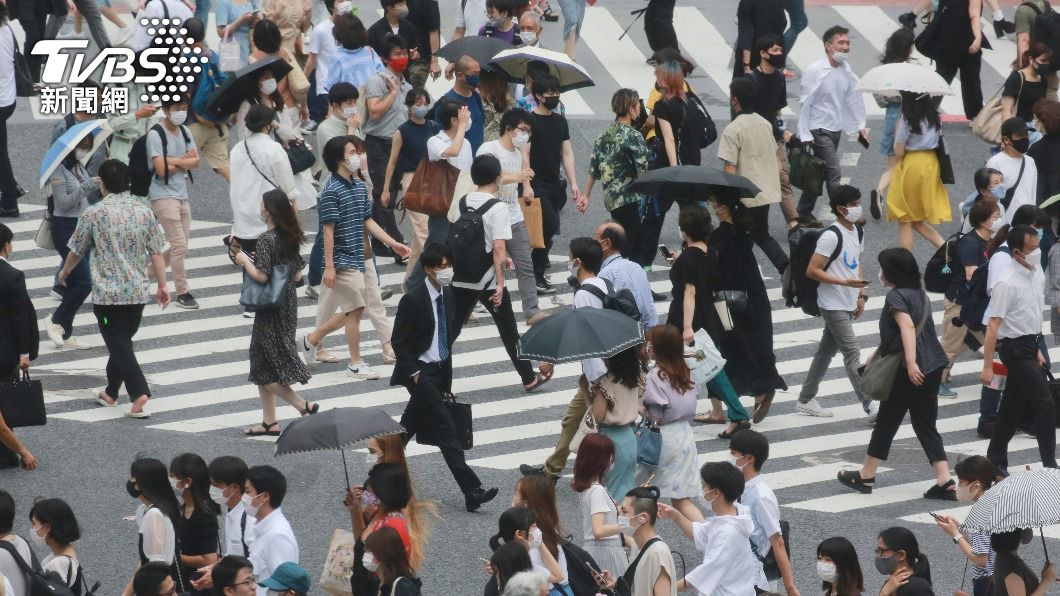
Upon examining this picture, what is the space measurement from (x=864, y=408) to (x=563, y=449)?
3082 mm

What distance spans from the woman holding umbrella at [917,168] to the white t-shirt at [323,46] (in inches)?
244

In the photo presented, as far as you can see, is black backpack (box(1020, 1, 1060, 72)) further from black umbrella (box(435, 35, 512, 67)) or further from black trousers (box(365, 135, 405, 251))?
black trousers (box(365, 135, 405, 251))

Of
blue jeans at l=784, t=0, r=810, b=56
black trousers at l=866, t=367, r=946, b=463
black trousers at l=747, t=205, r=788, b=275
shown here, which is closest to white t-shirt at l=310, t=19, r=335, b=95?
black trousers at l=747, t=205, r=788, b=275

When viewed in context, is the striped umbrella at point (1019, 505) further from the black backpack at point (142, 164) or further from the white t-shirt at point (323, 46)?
the white t-shirt at point (323, 46)

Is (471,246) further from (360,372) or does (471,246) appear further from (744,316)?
(744,316)

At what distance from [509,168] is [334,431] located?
18.2ft

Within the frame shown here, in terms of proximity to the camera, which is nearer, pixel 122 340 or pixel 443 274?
pixel 443 274

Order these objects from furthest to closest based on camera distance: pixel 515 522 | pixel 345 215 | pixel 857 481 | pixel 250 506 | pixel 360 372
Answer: pixel 360 372 → pixel 345 215 → pixel 857 481 → pixel 250 506 → pixel 515 522

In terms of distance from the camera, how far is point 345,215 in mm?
15164

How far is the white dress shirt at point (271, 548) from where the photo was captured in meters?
9.90

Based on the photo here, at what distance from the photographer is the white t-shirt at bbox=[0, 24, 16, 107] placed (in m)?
19.3

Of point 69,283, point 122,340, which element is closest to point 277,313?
point 122,340

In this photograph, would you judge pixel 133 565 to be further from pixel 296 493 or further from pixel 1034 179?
pixel 1034 179

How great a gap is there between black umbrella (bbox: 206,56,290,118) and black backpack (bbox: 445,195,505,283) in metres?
3.33
